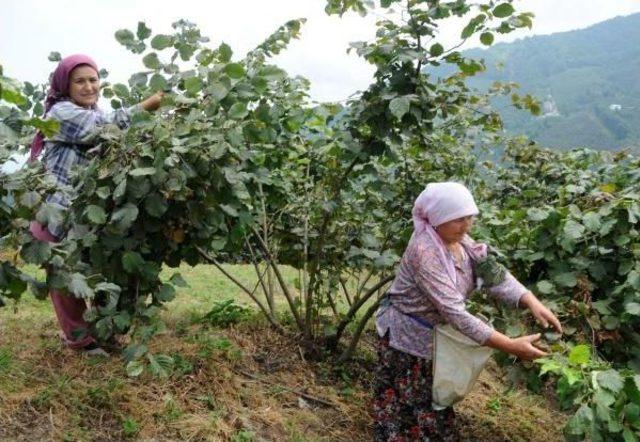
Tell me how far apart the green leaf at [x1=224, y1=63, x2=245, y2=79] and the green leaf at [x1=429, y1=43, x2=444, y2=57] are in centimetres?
97

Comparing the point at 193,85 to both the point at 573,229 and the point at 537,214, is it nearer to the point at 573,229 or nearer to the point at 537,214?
the point at 537,214

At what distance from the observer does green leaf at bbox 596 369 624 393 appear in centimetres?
196

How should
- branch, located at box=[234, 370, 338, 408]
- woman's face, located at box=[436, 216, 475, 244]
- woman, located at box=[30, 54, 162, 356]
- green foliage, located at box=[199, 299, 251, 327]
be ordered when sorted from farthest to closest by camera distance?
green foliage, located at box=[199, 299, 251, 327], branch, located at box=[234, 370, 338, 408], woman, located at box=[30, 54, 162, 356], woman's face, located at box=[436, 216, 475, 244]

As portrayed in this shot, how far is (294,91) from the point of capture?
3412 mm

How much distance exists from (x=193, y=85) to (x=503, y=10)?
56.8 inches

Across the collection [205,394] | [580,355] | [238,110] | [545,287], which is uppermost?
[238,110]

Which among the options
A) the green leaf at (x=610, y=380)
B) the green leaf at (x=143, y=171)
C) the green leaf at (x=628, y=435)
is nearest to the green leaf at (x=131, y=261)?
the green leaf at (x=143, y=171)

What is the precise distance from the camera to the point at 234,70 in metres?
2.51

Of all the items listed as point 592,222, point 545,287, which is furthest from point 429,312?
point 592,222

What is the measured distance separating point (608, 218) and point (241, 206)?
167cm

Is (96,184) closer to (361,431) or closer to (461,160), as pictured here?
(361,431)

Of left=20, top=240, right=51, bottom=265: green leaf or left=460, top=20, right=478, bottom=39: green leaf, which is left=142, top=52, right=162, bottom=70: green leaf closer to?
left=20, top=240, right=51, bottom=265: green leaf

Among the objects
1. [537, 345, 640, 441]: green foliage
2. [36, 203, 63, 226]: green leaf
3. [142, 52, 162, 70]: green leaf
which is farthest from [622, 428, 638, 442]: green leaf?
[142, 52, 162, 70]: green leaf

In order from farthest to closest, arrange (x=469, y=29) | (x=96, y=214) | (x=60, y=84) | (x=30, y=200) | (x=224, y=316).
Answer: (x=224, y=316), (x=60, y=84), (x=469, y=29), (x=96, y=214), (x=30, y=200)
